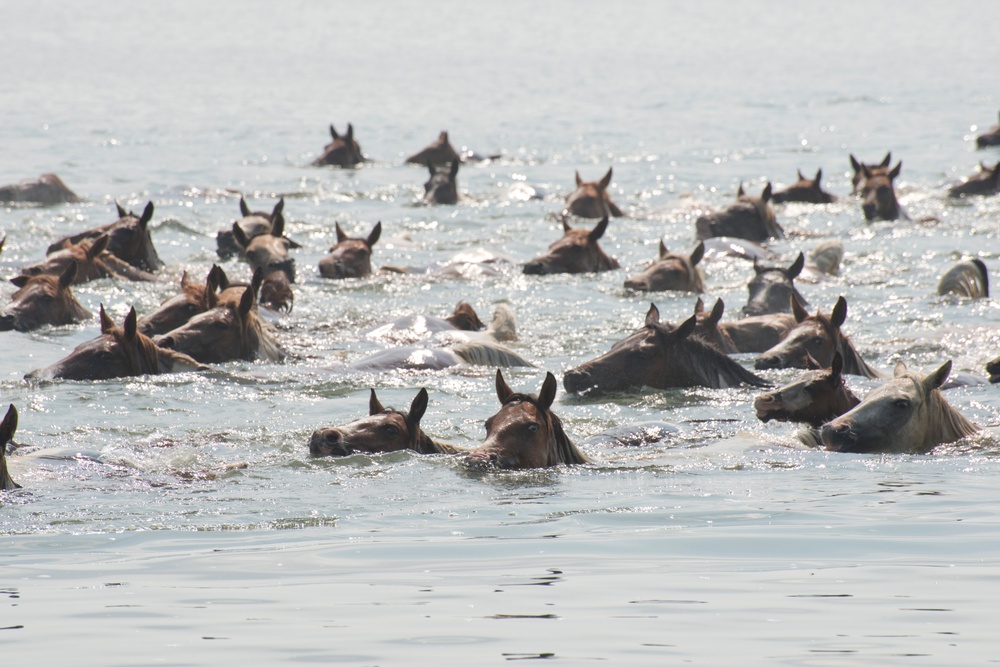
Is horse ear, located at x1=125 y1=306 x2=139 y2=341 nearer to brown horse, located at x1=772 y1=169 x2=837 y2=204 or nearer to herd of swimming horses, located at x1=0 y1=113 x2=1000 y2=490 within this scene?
herd of swimming horses, located at x1=0 y1=113 x2=1000 y2=490

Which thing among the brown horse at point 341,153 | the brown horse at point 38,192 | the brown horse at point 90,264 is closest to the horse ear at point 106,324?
the brown horse at point 90,264

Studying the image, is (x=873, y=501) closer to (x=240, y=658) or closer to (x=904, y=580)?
(x=904, y=580)

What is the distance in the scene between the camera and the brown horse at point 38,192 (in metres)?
26.5

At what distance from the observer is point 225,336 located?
13547mm

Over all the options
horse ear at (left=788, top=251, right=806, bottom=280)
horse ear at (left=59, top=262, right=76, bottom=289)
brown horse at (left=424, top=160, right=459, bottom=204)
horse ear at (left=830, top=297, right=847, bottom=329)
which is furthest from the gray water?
horse ear at (left=830, top=297, right=847, bottom=329)

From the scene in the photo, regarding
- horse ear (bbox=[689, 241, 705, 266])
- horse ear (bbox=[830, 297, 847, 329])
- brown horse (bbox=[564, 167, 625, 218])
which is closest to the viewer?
horse ear (bbox=[830, 297, 847, 329])

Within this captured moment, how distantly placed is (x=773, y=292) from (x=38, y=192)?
15.2 meters

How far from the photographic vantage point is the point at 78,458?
9039mm

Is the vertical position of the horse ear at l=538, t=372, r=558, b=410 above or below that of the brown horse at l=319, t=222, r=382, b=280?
below

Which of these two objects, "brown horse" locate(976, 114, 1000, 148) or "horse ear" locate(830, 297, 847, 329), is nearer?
"horse ear" locate(830, 297, 847, 329)

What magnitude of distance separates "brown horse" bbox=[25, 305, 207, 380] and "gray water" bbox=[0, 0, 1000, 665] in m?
0.26

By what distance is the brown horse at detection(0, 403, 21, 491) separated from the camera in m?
7.97

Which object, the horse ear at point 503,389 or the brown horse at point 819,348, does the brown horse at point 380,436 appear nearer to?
the horse ear at point 503,389

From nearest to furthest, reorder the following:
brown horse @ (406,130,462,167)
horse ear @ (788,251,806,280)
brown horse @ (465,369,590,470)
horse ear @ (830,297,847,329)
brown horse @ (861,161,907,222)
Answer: brown horse @ (465,369,590,470), horse ear @ (830,297,847,329), horse ear @ (788,251,806,280), brown horse @ (861,161,907,222), brown horse @ (406,130,462,167)
